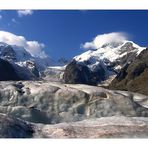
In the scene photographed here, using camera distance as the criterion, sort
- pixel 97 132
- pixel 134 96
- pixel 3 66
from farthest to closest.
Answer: pixel 3 66 < pixel 134 96 < pixel 97 132

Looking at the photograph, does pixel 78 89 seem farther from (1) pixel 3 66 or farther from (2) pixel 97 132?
(1) pixel 3 66

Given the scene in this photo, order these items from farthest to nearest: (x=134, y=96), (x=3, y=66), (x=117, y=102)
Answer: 1. (x=3, y=66)
2. (x=134, y=96)
3. (x=117, y=102)

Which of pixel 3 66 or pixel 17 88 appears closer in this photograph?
pixel 17 88

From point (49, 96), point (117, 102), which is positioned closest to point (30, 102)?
point (49, 96)
